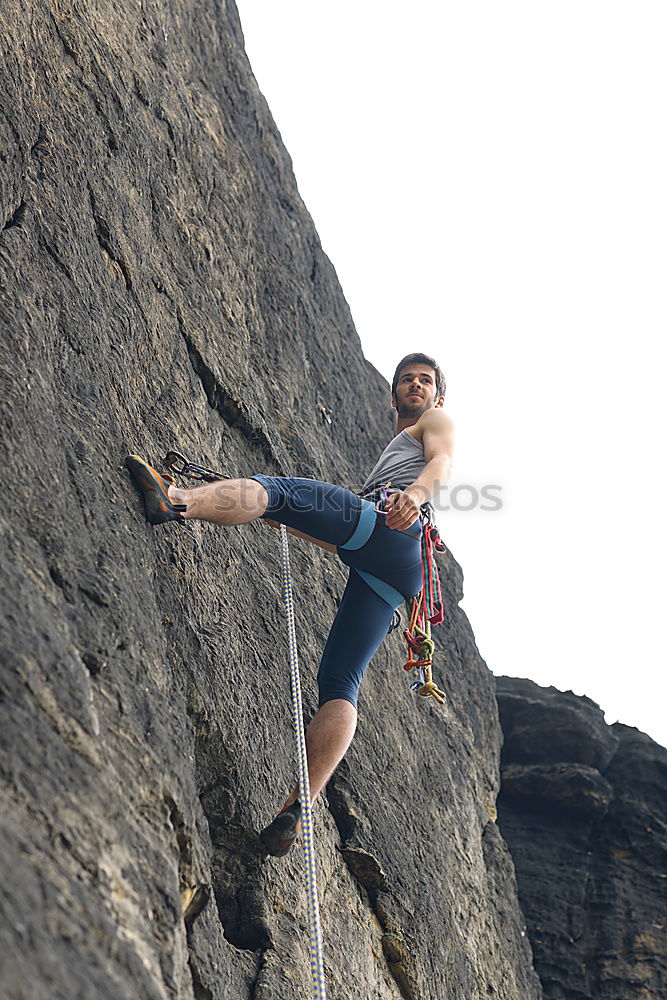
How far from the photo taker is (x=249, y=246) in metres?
7.31

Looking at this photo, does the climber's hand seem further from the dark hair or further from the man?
the dark hair

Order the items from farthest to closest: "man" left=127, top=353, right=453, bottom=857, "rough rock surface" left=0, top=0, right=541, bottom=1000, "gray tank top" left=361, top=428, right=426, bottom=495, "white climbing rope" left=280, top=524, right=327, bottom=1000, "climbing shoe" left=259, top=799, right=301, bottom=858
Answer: "gray tank top" left=361, top=428, right=426, bottom=495 < "man" left=127, top=353, right=453, bottom=857 < "climbing shoe" left=259, top=799, right=301, bottom=858 < "white climbing rope" left=280, top=524, right=327, bottom=1000 < "rough rock surface" left=0, top=0, right=541, bottom=1000

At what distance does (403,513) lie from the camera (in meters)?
4.55

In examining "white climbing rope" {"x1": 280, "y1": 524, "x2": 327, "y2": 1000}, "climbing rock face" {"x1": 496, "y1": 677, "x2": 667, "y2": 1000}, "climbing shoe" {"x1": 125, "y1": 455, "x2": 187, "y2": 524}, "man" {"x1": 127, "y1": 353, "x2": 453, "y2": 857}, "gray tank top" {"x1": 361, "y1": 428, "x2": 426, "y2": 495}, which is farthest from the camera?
"climbing rock face" {"x1": 496, "y1": 677, "x2": 667, "y2": 1000}

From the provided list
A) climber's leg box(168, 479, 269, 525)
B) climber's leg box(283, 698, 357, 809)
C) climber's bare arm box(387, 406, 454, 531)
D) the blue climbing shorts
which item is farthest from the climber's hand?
climber's leg box(283, 698, 357, 809)

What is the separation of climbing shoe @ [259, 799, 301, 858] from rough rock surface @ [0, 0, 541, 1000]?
9.3 inches

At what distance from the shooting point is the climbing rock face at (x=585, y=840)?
28.4ft

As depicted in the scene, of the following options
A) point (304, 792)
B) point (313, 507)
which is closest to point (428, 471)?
point (313, 507)

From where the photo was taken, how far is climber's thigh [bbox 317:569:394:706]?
4629 mm

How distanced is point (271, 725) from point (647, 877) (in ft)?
20.4

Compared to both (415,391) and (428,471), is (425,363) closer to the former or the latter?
(415,391)

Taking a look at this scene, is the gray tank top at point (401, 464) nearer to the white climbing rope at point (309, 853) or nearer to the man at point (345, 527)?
the man at point (345, 527)

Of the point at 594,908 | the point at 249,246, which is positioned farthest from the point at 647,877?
the point at 249,246

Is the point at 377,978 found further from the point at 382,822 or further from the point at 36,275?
the point at 36,275
